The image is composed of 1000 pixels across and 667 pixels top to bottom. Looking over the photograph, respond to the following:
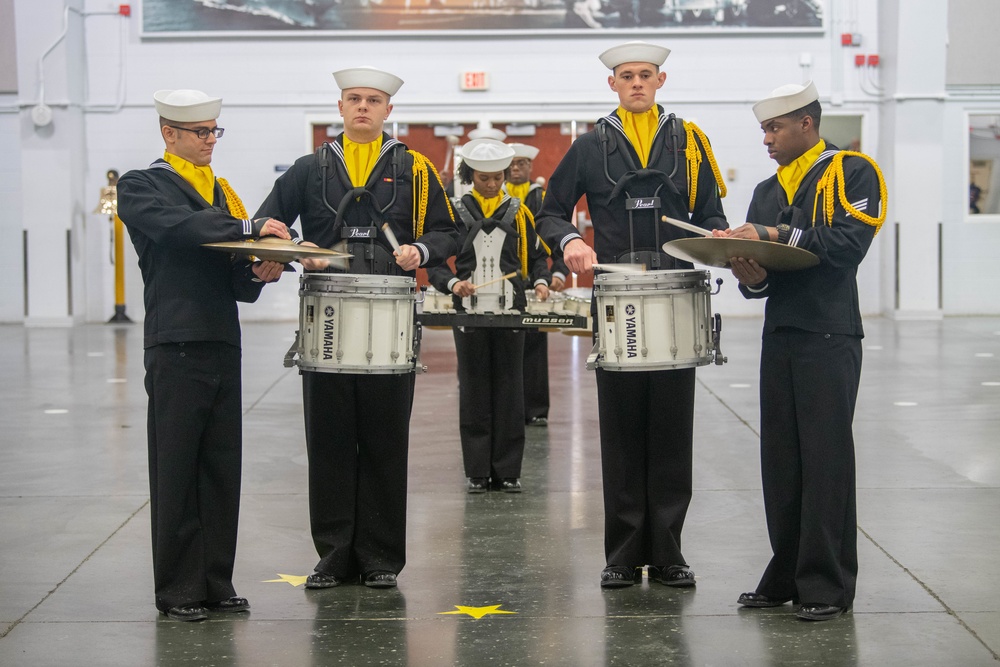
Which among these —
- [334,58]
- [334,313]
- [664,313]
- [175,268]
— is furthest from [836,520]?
[334,58]

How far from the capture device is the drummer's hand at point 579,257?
17.1ft

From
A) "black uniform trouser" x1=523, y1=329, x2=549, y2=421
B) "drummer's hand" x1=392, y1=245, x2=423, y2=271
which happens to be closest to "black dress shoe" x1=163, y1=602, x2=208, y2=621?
"drummer's hand" x1=392, y1=245, x2=423, y2=271

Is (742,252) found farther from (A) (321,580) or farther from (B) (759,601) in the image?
(A) (321,580)

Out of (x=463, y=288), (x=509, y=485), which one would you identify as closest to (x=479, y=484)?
(x=509, y=485)

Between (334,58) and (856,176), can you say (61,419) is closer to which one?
(856,176)

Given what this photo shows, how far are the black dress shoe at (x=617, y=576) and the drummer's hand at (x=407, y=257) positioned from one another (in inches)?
58.8

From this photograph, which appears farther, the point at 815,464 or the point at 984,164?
the point at 984,164

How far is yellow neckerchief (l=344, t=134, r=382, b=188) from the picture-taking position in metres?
5.46

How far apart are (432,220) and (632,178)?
2.89 feet

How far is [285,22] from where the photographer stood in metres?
18.8

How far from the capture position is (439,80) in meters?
18.9

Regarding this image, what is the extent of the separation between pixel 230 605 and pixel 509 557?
140 centimetres

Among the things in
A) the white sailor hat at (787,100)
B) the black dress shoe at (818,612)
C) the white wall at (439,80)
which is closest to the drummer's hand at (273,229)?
the white sailor hat at (787,100)

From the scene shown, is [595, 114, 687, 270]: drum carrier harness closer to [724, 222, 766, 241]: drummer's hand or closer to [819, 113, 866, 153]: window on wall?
[724, 222, 766, 241]: drummer's hand
